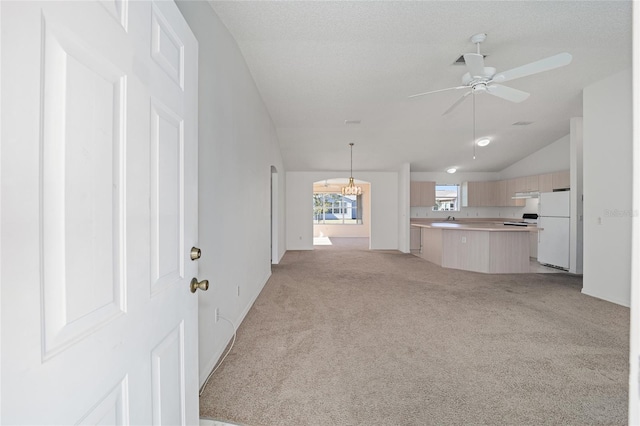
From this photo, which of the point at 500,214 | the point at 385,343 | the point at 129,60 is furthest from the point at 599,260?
the point at 129,60

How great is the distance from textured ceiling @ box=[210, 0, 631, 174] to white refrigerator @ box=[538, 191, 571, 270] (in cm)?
149

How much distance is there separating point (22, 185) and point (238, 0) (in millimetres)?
2411

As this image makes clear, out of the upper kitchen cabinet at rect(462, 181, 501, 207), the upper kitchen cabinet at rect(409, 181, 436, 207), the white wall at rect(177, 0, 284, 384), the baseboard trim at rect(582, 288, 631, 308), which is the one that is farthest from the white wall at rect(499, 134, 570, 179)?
the white wall at rect(177, 0, 284, 384)

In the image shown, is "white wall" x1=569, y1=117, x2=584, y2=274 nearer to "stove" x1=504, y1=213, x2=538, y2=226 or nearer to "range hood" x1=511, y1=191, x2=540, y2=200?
"range hood" x1=511, y1=191, x2=540, y2=200

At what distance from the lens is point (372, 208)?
846cm

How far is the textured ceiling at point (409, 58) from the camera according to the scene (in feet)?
8.14

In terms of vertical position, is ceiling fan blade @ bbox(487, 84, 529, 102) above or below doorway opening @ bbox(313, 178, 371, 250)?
above

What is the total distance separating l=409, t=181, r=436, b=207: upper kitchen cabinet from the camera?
8445mm

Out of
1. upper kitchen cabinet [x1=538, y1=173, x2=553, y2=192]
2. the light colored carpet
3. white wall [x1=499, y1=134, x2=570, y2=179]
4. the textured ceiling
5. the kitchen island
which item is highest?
the textured ceiling

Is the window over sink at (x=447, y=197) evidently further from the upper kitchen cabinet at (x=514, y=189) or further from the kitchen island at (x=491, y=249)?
the kitchen island at (x=491, y=249)

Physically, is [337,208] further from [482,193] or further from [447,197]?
[482,193]

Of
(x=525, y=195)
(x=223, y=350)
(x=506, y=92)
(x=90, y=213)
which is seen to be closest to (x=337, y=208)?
(x=525, y=195)

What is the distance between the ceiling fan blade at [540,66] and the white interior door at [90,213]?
2.89 metres

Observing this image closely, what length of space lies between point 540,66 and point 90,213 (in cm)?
340
